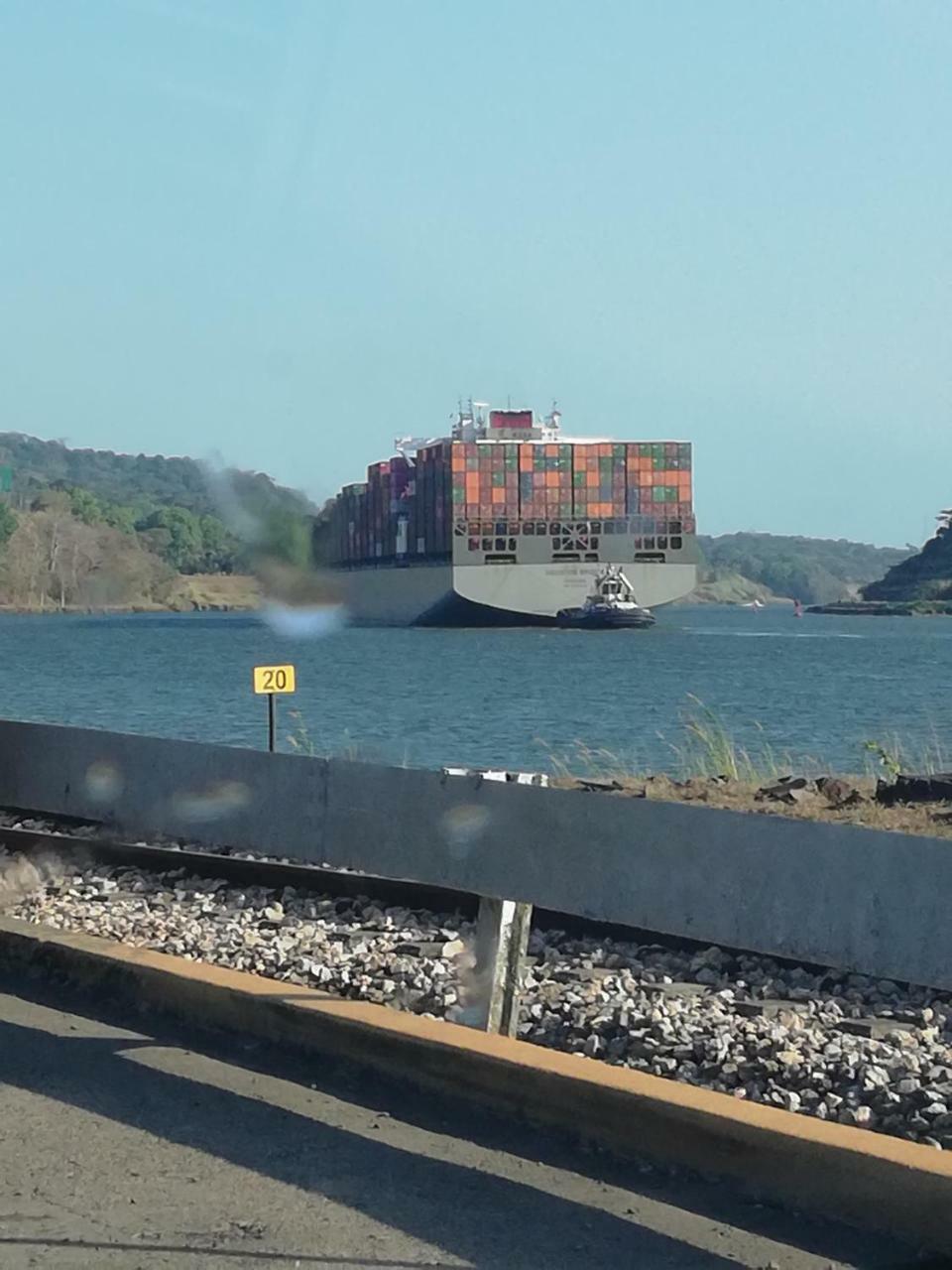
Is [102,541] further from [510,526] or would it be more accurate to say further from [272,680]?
[510,526]

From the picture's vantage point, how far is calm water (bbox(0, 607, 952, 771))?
33344mm

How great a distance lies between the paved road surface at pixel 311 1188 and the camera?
461 centimetres

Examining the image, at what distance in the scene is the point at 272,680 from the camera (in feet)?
49.0

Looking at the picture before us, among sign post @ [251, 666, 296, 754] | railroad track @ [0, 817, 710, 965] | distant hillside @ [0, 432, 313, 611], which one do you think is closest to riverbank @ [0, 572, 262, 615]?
distant hillside @ [0, 432, 313, 611]

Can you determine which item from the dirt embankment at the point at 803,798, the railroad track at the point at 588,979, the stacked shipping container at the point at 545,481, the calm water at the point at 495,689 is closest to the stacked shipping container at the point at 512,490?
the stacked shipping container at the point at 545,481

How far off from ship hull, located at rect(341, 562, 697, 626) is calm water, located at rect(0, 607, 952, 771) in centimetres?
136

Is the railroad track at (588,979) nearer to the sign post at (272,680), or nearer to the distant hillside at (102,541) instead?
the sign post at (272,680)

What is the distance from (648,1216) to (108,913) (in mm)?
5750

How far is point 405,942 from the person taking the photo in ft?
29.9

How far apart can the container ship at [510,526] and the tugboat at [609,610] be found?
1.96ft

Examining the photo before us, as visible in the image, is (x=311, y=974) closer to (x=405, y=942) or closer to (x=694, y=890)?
(x=405, y=942)

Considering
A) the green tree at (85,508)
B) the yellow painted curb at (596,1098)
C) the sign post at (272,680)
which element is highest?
the green tree at (85,508)

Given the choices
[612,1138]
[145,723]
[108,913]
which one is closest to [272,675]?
[108,913]

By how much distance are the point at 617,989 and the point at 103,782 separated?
4.78 m
